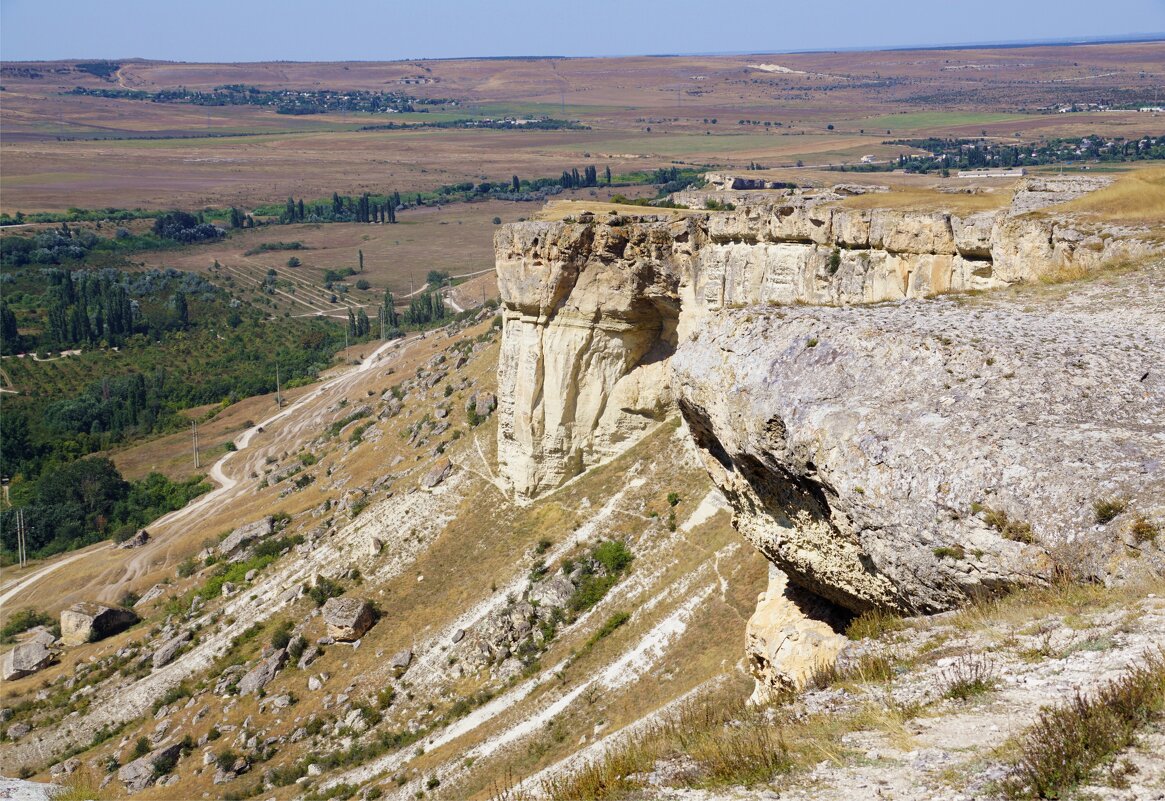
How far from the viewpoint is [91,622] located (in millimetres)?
50312

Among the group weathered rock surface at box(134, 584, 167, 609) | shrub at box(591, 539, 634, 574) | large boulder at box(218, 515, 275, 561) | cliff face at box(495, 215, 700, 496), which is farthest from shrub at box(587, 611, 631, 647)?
weathered rock surface at box(134, 584, 167, 609)

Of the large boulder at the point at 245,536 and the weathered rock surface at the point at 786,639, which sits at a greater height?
the weathered rock surface at the point at 786,639

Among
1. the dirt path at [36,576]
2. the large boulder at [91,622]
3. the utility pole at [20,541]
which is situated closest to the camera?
the large boulder at [91,622]

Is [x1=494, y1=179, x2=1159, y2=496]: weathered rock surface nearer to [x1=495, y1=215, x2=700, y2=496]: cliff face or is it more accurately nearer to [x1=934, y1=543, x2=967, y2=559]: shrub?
[x1=495, y1=215, x2=700, y2=496]: cliff face

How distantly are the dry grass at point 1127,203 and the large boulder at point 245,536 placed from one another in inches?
1580

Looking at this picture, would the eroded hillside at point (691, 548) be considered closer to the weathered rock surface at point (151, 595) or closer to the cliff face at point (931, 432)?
the cliff face at point (931, 432)

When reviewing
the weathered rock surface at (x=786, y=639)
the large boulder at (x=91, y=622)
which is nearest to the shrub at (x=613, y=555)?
the weathered rock surface at (x=786, y=639)

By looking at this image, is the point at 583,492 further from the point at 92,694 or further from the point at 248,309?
the point at 248,309

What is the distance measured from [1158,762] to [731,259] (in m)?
27.7

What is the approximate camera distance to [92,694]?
4412cm

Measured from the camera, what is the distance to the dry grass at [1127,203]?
22281 millimetres

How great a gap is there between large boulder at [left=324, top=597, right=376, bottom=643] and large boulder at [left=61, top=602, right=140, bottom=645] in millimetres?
18296

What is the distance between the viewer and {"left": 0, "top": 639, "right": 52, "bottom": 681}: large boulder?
161 feet

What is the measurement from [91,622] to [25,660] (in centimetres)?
326
